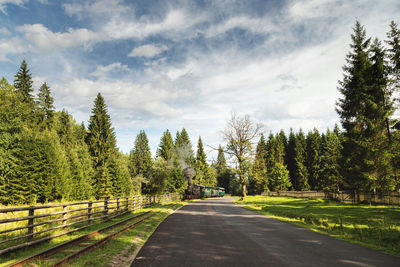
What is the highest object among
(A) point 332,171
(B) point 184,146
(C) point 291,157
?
(B) point 184,146

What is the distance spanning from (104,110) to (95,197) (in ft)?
55.8

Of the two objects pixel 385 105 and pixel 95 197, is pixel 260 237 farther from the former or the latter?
pixel 95 197

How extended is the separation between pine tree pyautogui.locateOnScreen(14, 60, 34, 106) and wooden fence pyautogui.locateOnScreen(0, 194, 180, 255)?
32.2 meters

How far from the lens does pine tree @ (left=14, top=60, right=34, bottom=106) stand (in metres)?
45.5

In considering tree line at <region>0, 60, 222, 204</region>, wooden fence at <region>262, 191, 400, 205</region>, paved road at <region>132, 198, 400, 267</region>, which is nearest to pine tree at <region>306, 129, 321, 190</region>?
wooden fence at <region>262, 191, 400, 205</region>

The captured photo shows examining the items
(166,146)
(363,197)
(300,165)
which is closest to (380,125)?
(363,197)

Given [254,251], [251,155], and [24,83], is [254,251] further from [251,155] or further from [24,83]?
[24,83]

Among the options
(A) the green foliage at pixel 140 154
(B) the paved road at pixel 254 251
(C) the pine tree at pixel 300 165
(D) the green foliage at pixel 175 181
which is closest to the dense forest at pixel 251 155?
(D) the green foliage at pixel 175 181

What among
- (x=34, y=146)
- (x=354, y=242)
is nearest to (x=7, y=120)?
(x=34, y=146)

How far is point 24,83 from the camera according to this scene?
151 ft

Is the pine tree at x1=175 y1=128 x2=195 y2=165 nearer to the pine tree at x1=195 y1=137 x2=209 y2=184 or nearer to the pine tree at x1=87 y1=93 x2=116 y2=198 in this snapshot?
the pine tree at x1=195 y1=137 x2=209 y2=184

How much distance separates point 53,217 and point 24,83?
43036mm

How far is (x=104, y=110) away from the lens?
154ft

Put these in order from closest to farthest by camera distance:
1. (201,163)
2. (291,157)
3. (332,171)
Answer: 1. (332,171)
2. (291,157)
3. (201,163)
